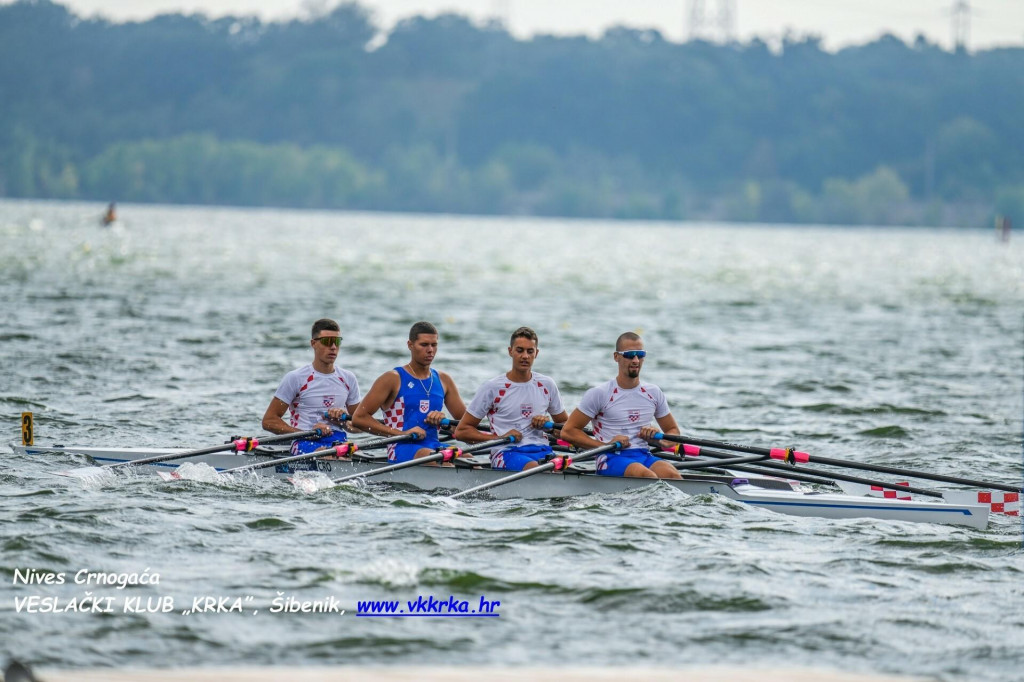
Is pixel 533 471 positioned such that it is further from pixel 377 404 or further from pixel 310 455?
pixel 310 455

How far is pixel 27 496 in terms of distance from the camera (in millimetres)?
13383

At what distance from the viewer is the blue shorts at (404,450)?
1428 centimetres

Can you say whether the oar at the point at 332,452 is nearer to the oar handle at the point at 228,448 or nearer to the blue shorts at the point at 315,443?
the oar handle at the point at 228,448

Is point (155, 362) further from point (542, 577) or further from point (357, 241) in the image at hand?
point (357, 241)

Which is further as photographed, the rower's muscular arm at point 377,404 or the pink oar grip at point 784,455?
the rower's muscular arm at point 377,404

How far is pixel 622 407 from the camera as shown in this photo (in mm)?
13922

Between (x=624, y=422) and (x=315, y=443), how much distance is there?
325 centimetres

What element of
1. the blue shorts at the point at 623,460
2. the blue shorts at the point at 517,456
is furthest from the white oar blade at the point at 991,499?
the blue shorts at the point at 517,456

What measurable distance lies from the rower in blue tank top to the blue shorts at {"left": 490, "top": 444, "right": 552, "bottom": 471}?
2.33 feet

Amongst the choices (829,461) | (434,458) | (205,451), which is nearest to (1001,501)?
(829,461)

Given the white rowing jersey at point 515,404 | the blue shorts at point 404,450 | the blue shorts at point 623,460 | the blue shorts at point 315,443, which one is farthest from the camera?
the blue shorts at point 315,443

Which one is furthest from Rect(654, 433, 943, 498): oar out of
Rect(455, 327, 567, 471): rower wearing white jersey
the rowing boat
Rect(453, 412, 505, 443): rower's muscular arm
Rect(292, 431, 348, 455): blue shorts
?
Rect(292, 431, 348, 455): blue shorts

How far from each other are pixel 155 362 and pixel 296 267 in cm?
3545

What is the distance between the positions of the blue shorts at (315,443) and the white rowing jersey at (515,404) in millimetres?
1449
